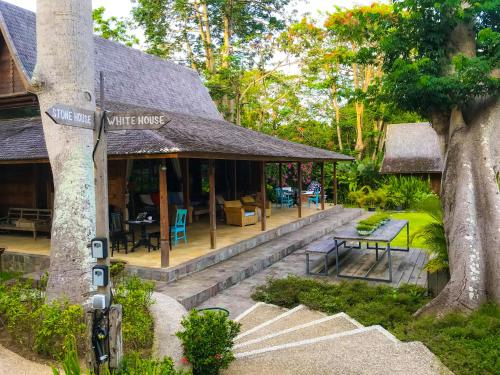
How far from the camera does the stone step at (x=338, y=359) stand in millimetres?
3770

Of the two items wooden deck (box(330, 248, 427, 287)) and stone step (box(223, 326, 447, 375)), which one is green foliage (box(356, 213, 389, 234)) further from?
stone step (box(223, 326, 447, 375))

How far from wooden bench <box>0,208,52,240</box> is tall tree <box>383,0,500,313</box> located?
29.3 feet

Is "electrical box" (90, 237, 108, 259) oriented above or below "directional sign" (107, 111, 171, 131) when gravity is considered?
below

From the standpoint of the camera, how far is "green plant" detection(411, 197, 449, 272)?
6.22 metres

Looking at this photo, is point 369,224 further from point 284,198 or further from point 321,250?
point 284,198

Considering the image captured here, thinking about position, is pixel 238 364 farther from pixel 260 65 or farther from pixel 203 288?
Result: pixel 260 65

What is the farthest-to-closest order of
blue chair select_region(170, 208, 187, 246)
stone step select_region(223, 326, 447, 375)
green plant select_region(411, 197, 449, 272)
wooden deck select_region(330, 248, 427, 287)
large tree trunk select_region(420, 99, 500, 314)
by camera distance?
blue chair select_region(170, 208, 187, 246) < wooden deck select_region(330, 248, 427, 287) < green plant select_region(411, 197, 449, 272) < large tree trunk select_region(420, 99, 500, 314) < stone step select_region(223, 326, 447, 375)

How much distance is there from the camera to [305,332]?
5.02 metres

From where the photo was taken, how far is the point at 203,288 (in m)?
6.91

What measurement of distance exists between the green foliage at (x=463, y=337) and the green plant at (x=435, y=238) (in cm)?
110

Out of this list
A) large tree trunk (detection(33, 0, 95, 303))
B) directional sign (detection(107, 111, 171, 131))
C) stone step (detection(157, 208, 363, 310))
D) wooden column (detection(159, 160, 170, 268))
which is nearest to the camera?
directional sign (detection(107, 111, 171, 131))

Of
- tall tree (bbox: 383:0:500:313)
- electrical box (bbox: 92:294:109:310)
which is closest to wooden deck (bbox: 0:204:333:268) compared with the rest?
electrical box (bbox: 92:294:109:310)

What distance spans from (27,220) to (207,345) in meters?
8.94

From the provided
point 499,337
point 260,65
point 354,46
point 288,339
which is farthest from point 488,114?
point 354,46
